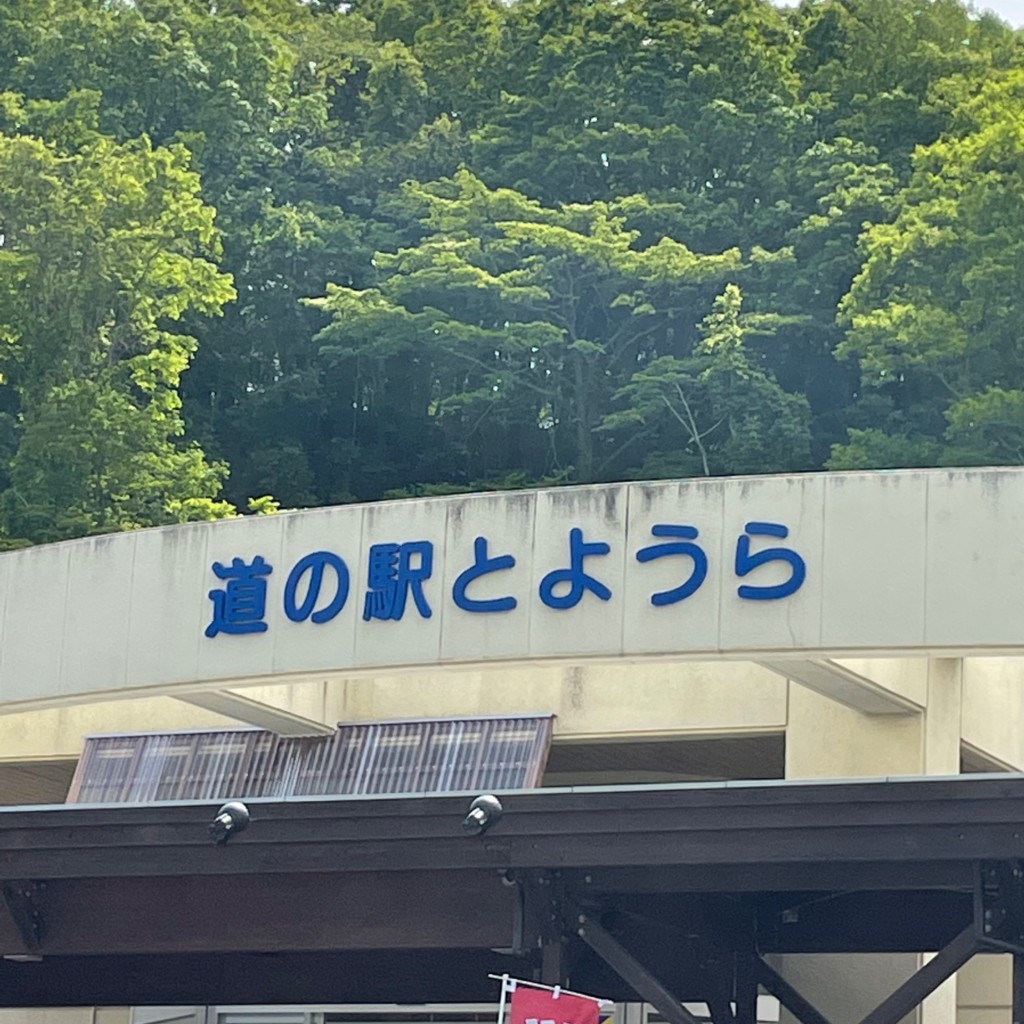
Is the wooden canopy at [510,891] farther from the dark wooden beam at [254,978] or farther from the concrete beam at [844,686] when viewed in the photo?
the concrete beam at [844,686]

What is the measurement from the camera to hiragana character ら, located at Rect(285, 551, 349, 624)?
14.5 metres

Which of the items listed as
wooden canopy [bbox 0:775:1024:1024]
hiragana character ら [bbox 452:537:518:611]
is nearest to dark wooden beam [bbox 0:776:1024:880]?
wooden canopy [bbox 0:775:1024:1024]

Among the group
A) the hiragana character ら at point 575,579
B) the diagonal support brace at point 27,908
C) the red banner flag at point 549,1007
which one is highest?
the hiragana character ら at point 575,579

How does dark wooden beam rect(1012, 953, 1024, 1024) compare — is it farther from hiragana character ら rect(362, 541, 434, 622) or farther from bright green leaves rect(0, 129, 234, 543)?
bright green leaves rect(0, 129, 234, 543)

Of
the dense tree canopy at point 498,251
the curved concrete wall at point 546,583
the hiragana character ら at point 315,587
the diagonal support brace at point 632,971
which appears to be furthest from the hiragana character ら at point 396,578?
the dense tree canopy at point 498,251

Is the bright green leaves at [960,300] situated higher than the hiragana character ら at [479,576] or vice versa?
the bright green leaves at [960,300]

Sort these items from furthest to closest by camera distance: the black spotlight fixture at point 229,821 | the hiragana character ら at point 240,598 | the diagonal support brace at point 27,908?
the hiragana character ら at point 240,598, the diagonal support brace at point 27,908, the black spotlight fixture at point 229,821

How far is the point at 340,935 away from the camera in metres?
12.4

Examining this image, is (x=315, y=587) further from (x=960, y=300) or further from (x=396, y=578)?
(x=960, y=300)

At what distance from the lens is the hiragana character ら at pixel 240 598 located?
14.8 m

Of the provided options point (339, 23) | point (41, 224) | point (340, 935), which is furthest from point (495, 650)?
point (339, 23)

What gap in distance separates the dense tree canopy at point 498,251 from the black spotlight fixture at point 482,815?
2883cm

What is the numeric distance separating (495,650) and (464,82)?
39634 mm

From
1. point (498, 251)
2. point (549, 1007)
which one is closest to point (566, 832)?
point (549, 1007)
